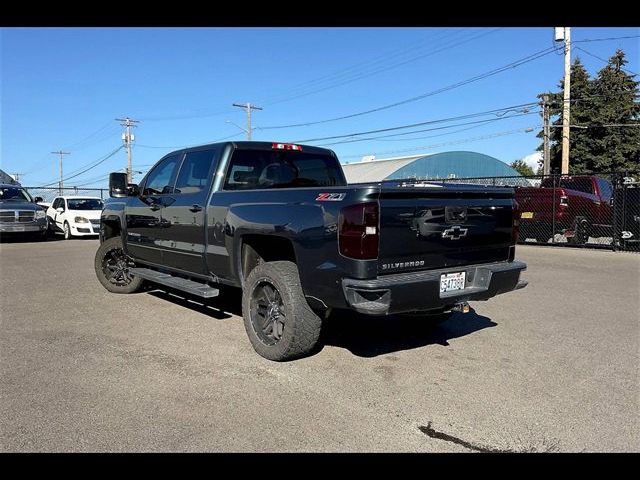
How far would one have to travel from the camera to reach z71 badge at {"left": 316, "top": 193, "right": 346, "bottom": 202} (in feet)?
12.6

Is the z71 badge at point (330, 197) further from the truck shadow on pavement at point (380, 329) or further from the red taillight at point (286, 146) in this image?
the red taillight at point (286, 146)

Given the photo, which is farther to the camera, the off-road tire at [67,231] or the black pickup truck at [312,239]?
the off-road tire at [67,231]

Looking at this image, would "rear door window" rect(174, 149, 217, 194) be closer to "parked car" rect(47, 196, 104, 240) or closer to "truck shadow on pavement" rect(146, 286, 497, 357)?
"truck shadow on pavement" rect(146, 286, 497, 357)

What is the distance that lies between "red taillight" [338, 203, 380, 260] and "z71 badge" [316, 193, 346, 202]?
0.11 meters

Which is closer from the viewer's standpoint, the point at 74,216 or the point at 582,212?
the point at 582,212

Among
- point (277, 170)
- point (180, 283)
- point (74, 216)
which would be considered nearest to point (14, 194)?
point (74, 216)

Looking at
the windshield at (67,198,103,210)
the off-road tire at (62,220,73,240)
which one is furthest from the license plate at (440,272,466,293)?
the windshield at (67,198,103,210)

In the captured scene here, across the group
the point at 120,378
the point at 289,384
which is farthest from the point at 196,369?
the point at 289,384

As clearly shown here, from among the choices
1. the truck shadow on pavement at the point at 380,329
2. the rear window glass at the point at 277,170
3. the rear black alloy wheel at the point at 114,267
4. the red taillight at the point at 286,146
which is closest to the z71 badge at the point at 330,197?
the truck shadow on pavement at the point at 380,329

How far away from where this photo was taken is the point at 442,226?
13.7ft

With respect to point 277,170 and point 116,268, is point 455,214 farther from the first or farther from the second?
point 116,268

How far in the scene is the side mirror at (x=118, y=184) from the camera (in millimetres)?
6738

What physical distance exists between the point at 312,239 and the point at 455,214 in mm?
1256

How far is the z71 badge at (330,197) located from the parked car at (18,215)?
16093 mm
